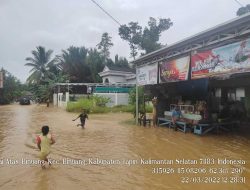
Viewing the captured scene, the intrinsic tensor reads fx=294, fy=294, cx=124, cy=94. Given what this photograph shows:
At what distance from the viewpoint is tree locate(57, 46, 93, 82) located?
152ft

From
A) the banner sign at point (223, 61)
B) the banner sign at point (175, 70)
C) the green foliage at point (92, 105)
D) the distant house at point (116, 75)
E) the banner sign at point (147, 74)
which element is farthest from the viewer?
A: the distant house at point (116, 75)

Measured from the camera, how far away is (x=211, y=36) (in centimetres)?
1124

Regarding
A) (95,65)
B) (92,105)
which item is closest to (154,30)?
(95,65)

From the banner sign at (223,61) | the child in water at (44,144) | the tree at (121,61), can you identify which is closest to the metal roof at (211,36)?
the banner sign at (223,61)

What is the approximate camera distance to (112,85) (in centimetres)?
3478

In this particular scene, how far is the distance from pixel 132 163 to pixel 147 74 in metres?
8.70

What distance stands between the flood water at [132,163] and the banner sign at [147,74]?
148 inches

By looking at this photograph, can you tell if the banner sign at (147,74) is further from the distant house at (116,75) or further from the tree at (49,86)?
the tree at (49,86)

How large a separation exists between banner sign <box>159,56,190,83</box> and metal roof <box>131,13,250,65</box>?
0.35m


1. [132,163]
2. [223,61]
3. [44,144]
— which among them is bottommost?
[132,163]

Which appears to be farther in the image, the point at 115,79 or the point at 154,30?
the point at 154,30

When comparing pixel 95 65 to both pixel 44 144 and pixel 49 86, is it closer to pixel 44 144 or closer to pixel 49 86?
pixel 49 86

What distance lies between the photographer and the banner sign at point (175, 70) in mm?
13023

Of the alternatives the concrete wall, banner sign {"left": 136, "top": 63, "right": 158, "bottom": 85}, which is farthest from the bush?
banner sign {"left": 136, "top": 63, "right": 158, "bottom": 85}
